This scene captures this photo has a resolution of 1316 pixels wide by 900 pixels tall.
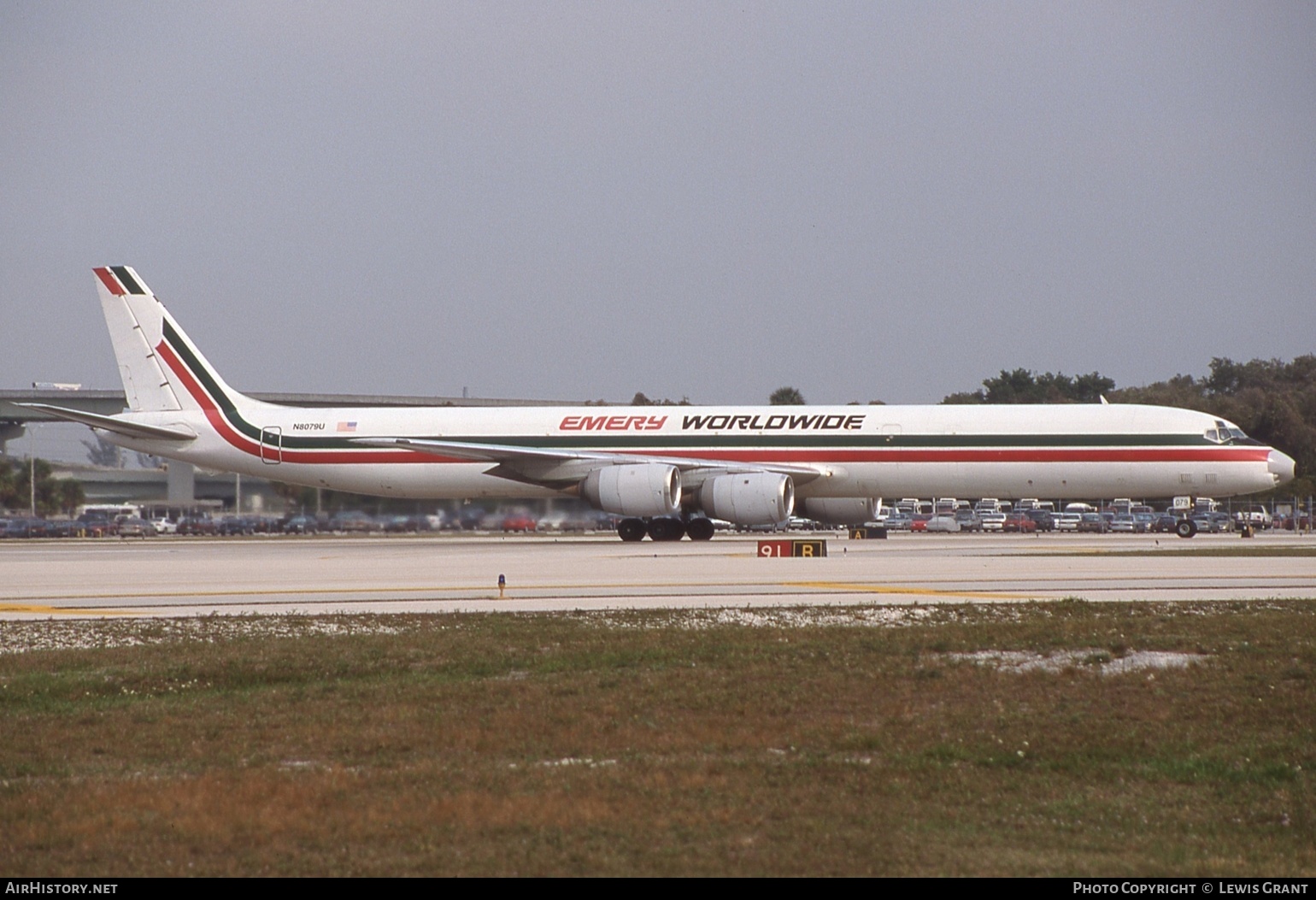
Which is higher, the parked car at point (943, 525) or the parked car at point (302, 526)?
the parked car at point (302, 526)

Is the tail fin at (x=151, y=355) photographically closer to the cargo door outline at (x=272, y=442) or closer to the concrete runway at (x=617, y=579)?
the cargo door outline at (x=272, y=442)

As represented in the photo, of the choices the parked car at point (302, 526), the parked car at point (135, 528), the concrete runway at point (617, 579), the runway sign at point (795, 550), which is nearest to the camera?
the concrete runway at point (617, 579)

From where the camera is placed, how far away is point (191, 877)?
6.84 meters

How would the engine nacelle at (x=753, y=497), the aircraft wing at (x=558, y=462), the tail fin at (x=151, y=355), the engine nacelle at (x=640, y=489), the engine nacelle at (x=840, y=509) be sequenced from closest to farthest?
the engine nacelle at (x=753, y=497), the engine nacelle at (x=640, y=489), the aircraft wing at (x=558, y=462), the engine nacelle at (x=840, y=509), the tail fin at (x=151, y=355)

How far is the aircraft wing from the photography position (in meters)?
43.2

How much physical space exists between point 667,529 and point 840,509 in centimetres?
628

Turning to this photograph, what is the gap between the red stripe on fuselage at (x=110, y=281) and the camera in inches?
1959

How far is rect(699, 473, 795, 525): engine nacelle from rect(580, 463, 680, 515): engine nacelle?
4.50ft

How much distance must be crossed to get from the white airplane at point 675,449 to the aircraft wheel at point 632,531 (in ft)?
0.28

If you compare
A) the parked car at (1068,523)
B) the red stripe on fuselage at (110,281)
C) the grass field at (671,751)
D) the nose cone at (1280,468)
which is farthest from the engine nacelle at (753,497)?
the parked car at (1068,523)

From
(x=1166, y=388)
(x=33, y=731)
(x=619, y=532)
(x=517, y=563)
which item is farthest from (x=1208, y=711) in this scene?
(x=1166, y=388)

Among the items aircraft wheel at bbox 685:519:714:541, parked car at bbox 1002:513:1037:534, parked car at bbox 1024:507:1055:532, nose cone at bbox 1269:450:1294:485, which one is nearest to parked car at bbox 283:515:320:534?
aircraft wheel at bbox 685:519:714:541

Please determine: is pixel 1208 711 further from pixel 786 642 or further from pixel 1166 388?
pixel 1166 388

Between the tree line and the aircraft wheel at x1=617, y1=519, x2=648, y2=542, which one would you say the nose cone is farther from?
the tree line
